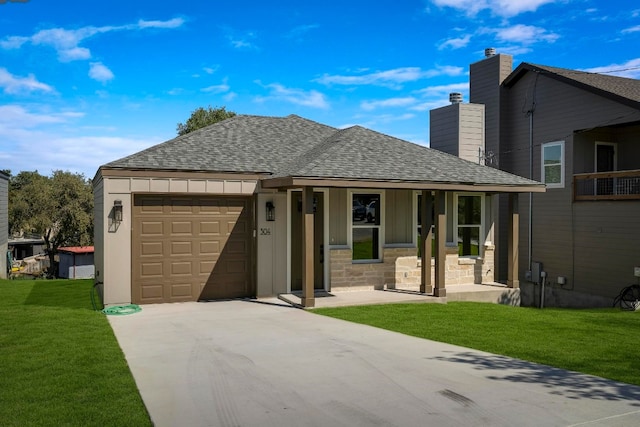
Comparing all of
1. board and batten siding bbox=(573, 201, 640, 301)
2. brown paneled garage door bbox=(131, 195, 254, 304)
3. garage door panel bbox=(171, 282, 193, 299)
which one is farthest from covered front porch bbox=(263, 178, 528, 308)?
board and batten siding bbox=(573, 201, 640, 301)

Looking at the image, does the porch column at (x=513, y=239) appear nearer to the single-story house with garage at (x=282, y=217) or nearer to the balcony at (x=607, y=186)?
the single-story house with garage at (x=282, y=217)

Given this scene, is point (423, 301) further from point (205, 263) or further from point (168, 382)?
point (168, 382)

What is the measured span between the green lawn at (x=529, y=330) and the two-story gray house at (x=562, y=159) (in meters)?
3.81

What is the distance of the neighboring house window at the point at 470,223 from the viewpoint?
14.6m

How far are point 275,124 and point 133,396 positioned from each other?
11154 mm

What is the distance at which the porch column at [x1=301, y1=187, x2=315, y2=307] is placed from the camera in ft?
35.9

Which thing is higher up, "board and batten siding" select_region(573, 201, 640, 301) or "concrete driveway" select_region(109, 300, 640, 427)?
"board and batten siding" select_region(573, 201, 640, 301)

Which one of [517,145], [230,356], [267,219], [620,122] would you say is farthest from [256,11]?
[230,356]

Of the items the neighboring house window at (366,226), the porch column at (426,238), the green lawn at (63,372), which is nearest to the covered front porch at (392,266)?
the porch column at (426,238)

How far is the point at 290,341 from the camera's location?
8242 millimetres

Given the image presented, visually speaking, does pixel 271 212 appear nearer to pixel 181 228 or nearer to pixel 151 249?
pixel 181 228

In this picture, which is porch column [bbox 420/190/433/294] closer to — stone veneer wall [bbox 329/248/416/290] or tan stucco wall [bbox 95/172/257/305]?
stone veneer wall [bbox 329/248/416/290]

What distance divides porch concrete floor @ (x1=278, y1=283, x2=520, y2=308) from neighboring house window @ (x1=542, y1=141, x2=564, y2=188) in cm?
424

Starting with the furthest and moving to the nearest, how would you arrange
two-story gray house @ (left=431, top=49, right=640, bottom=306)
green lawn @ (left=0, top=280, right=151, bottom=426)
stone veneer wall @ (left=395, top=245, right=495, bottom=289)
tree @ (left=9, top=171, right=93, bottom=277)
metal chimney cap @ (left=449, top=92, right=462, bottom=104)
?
1. tree @ (left=9, top=171, right=93, bottom=277)
2. metal chimney cap @ (left=449, top=92, right=462, bottom=104)
3. two-story gray house @ (left=431, top=49, right=640, bottom=306)
4. stone veneer wall @ (left=395, top=245, right=495, bottom=289)
5. green lawn @ (left=0, top=280, right=151, bottom=426)
